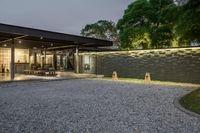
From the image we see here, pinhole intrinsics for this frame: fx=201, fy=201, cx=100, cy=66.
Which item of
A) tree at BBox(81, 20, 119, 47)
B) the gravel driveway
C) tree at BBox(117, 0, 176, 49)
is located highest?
tree at BBox(81, 20, 119, 47)

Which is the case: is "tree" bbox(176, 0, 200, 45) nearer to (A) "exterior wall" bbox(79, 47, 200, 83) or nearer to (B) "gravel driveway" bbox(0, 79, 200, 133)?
(B) "gravel driveway" bbox(0, 79, 200, 133)

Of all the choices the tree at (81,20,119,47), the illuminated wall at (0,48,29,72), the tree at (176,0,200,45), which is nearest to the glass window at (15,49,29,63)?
the illuminated wall at (0,48,29,72)

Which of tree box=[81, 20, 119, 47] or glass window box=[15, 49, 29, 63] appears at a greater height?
tree box=[81, 20, 119, 47]

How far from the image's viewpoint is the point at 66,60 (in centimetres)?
2183

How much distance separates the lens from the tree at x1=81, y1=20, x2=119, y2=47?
34281mm

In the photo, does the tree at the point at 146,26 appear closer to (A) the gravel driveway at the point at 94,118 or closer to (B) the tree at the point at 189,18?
(B) the tree at the point at 189,18

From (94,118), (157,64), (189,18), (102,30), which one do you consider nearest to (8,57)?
(157,64)

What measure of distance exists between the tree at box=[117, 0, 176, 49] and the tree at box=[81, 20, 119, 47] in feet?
49.0

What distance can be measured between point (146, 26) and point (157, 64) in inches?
256

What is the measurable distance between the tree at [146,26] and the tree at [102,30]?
588 inches

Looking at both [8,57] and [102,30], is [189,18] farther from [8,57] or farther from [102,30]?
[102,30]

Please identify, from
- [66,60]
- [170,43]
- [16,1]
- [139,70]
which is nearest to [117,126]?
[139,70]

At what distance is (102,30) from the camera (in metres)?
34.4

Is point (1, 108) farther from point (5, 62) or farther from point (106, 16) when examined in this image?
point (106, 16)
